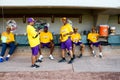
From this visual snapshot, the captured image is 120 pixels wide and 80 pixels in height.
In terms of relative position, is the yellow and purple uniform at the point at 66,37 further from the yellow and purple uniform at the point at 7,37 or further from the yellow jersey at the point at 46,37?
the yellow and purple uniform at the point at 7,37

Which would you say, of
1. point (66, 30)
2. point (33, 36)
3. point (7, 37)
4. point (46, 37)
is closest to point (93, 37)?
point (66, 30)

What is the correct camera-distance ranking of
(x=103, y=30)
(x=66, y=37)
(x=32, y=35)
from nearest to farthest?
(x=32, y=35)
(x=66, y=37)
(x=103, y=30)

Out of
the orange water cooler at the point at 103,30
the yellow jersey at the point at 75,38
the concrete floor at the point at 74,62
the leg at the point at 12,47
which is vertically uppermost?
the orange water cooler at the point at 103,30

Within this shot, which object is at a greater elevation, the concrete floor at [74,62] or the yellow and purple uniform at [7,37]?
the yellow and purple uniform at [7,37]

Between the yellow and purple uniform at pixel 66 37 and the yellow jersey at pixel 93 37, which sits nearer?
the yellow and purple uniform at pixel 66 37

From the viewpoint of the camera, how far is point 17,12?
41.7 feet

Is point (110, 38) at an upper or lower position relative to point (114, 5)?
lower

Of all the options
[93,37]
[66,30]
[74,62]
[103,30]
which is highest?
[66,30]

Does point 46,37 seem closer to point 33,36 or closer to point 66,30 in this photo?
point 66,30

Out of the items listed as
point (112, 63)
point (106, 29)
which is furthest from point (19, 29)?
point (112, 63)

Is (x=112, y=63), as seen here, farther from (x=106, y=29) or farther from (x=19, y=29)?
(x=19, y=29)

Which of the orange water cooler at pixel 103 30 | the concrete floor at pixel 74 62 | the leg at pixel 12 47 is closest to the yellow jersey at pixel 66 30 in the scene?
the concrete floor at pixel 74 62

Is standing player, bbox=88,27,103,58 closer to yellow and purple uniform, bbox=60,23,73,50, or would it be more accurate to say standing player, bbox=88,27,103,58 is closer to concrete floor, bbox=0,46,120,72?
concrete floor, bbox=0,46,120,72
